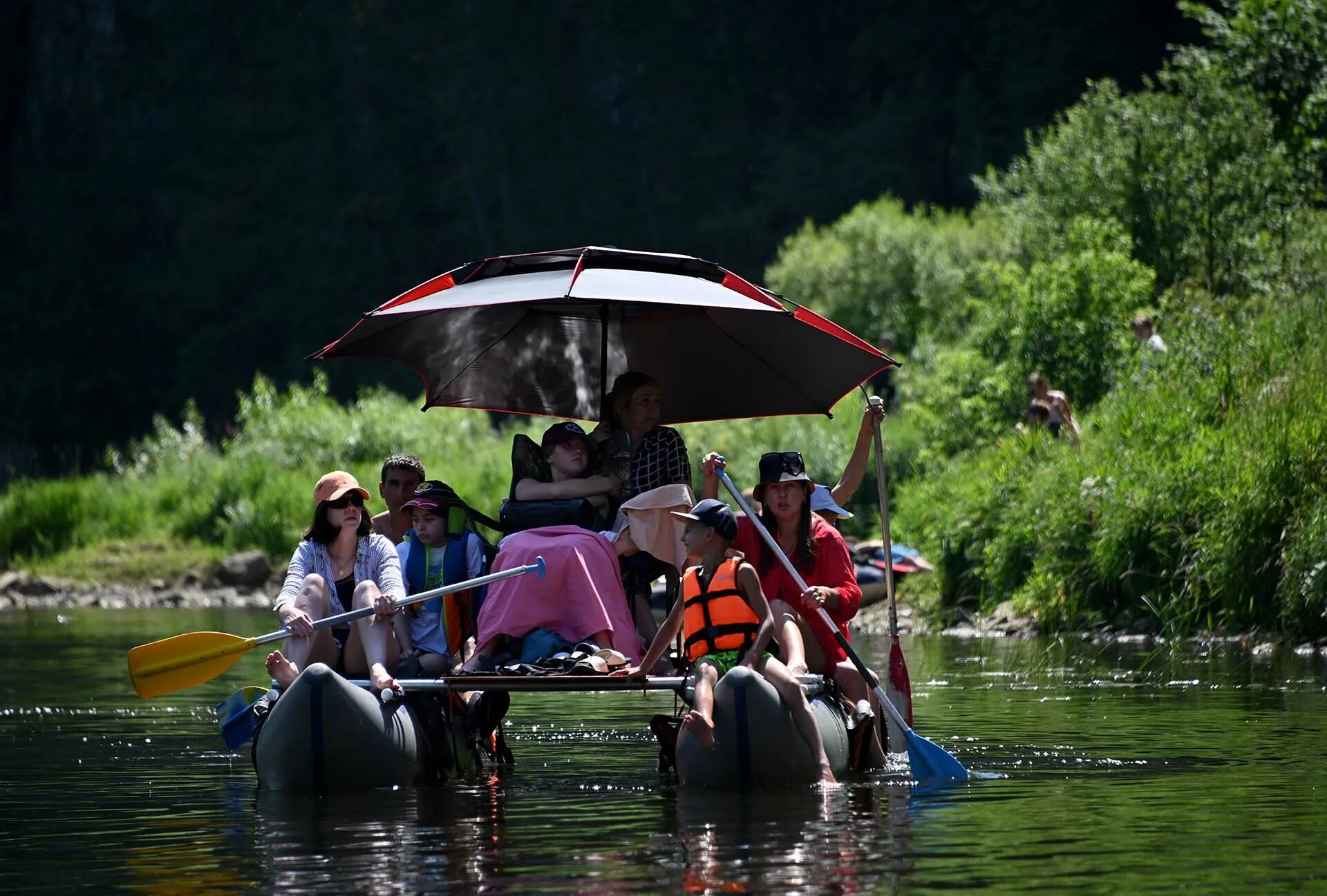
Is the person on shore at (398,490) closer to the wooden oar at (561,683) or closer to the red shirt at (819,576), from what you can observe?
the wooden oar at (561,683)

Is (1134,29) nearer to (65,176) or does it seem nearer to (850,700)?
(65,176)

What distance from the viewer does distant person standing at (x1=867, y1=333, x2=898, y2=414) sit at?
91.8 ft

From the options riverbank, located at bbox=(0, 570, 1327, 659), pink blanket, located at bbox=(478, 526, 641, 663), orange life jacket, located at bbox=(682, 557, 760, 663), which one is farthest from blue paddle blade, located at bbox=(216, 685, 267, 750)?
riverbank, located at bbox=(0, 570, 1327, 659)

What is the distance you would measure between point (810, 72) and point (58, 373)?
2396 centimetres

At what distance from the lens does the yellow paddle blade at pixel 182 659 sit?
35.4 feet

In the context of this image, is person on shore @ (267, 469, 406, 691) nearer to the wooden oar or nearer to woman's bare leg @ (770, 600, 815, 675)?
the wooden oar

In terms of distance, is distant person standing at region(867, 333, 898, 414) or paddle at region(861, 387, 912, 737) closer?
paddle at region(861, 387, 912, 737)

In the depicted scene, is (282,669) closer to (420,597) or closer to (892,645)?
(420,597)

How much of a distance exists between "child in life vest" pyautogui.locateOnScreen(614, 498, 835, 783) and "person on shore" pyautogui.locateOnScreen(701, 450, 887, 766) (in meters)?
0.42

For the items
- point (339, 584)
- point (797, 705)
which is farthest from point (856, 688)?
point (339, 584)

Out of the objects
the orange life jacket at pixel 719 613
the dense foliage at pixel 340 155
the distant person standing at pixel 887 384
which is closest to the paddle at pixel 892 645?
the orange life jacket at pixel 719 613

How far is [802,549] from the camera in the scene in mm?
10508

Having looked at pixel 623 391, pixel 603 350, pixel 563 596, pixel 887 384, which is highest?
pixel 887 384

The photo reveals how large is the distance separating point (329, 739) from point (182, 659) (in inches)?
48.5
